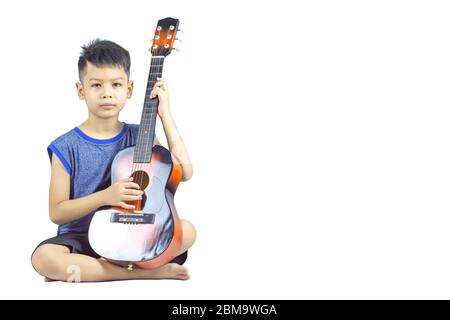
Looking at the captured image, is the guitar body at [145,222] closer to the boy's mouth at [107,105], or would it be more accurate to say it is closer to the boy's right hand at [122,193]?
the boy's right hand at [122,193]

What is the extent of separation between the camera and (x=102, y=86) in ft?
9.93

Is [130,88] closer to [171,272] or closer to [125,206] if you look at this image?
[125,206]

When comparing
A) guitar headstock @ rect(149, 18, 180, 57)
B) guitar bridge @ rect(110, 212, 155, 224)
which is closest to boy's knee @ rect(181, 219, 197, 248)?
guitar bridge @ rect(110, 212, 155, 224)

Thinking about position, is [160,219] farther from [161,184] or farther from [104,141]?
[104,141]

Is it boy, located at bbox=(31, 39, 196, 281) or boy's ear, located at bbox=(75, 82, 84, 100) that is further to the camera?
boy's ear, located at bbox=(75, 82, 84, 100)

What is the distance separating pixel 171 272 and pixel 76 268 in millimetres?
370

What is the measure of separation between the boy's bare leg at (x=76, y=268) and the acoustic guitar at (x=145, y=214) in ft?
0.16

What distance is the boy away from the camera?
9.77 feet

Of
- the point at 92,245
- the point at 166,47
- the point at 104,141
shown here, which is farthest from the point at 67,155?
the point at 166,47

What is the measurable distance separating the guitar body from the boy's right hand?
0.08 ft

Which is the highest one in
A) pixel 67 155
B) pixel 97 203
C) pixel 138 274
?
pixel 67 155

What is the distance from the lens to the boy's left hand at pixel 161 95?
304 cm

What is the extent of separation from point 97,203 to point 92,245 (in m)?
0.16

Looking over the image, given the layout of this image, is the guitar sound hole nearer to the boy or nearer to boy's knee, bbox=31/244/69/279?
the boy
